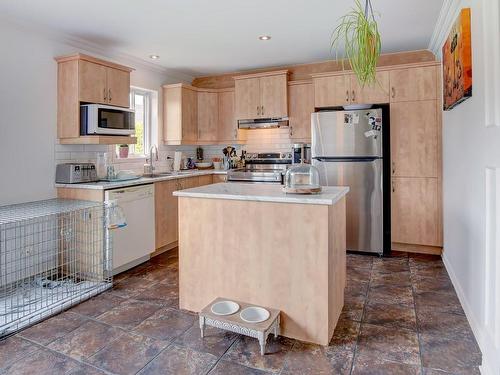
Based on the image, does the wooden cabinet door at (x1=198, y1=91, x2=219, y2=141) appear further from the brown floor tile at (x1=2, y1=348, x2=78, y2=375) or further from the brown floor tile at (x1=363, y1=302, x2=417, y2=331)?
the brown floor tile at (x1=2, y1=348, x2=78, y2=375)

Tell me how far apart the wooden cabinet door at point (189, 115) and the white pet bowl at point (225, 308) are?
3176 millimetres

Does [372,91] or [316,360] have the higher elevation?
[372,91]

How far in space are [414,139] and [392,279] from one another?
1.68m

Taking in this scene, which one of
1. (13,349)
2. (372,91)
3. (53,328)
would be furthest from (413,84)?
(13,349)

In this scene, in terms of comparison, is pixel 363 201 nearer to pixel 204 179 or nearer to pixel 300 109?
pixel 300 109

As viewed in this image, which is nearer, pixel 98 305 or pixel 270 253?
pixel 270 253

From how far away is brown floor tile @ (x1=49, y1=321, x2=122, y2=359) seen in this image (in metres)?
2.16

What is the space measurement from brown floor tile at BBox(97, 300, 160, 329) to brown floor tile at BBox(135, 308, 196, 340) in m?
0.06

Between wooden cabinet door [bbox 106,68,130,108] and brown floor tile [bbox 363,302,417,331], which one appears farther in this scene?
wooden cabinet door [bbox 106,68,130,108]

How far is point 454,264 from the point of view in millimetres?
3145

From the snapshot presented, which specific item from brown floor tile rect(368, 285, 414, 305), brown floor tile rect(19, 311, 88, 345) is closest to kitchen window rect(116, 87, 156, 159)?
brown floor tile rect(19, 311, 88, 345)

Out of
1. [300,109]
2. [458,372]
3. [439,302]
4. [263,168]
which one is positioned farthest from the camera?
[263,168]

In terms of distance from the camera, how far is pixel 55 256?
3486mm

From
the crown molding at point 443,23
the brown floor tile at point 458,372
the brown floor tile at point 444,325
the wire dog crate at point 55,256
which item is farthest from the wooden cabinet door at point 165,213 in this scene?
the crown molding at point 443,23
